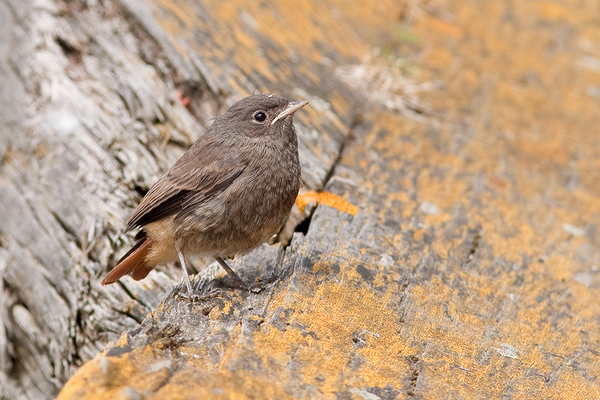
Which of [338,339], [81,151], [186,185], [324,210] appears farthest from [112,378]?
[81,151]

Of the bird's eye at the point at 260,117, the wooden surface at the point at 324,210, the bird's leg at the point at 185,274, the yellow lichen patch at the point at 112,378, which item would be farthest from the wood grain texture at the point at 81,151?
the yellow lichen patch at the point at 112,378

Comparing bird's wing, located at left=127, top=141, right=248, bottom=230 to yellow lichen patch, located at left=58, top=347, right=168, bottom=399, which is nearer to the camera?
yellow lichen patch, located at left=58, top=347, right=168, bottom=399

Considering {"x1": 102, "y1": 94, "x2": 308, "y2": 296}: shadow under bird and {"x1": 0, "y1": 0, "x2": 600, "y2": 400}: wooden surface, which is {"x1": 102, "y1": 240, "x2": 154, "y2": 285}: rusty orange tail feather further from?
{"x1": 0, "y1": 0, "x2": 600, "y2": 400}: wooden surface

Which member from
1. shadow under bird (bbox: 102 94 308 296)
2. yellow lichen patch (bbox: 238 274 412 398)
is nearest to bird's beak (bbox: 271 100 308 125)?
shadow under bird (bbox: 102 94 308 296)

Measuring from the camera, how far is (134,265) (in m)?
3.40

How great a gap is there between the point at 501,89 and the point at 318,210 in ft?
8.37

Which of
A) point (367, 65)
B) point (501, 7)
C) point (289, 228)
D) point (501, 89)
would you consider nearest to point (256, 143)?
point (289, 228)

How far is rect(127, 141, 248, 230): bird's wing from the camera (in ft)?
11.1

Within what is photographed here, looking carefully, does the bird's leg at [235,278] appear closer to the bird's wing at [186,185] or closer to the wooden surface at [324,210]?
the wooden surface at [324,210]

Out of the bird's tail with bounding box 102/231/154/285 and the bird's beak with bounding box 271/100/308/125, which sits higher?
the bird's beak with bounding box 271/100/308/125

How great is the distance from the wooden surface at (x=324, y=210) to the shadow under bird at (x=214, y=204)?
155 mm

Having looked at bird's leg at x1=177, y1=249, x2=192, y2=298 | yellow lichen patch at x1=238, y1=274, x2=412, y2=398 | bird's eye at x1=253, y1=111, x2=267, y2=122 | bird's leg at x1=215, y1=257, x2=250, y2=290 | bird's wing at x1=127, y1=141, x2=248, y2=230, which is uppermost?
bird's eye at x1=253, y1=111, x2=267, y2=122

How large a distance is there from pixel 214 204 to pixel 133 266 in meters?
0.58

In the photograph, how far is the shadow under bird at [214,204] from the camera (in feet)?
10.9
